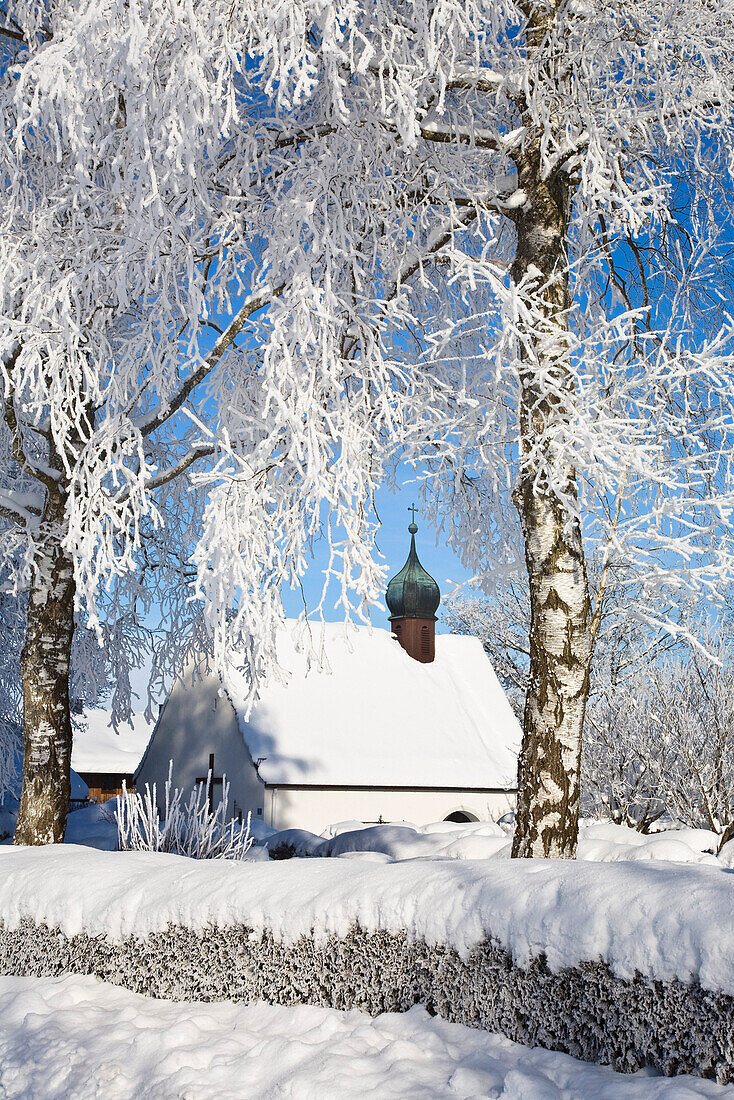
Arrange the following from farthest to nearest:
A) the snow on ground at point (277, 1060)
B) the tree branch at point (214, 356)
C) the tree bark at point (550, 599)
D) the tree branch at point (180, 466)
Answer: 1. the tree branch at point (180, 466)
2. the tree branch at point (214, 356)
3. the tree bark at point (550, 599)
4. the snow on ground at point (277, 1060)

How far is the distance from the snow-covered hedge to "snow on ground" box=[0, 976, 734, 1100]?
0.10m

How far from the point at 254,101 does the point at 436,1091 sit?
677 centimetres

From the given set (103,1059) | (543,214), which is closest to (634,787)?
(543,214)

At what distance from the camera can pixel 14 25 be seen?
9812 mm

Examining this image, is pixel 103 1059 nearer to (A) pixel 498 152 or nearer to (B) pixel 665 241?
(A) pixel 498 152


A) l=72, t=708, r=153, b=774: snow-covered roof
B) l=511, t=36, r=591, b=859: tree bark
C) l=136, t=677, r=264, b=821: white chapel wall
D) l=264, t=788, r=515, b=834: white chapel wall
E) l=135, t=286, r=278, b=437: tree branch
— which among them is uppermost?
l=135, t=286, r=278, b=437: tree branch

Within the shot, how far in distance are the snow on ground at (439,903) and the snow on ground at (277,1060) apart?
0.37 metres

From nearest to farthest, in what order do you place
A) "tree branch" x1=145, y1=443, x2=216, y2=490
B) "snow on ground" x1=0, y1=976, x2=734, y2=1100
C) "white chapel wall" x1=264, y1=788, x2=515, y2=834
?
"snow on ground" x1=0, y1=976, x2=734, y2=1100
"tree branch" x1=145, y1=443, x2=216, y2=490
"white chapel wall" x1=264, y1=788, x2=515, y2=834

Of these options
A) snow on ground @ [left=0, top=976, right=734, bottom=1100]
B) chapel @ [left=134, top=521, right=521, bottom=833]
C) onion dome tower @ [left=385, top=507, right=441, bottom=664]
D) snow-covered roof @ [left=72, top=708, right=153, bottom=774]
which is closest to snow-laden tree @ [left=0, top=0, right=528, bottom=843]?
snow on ground @ [left=0, top=976, right=734, bottom=1100]

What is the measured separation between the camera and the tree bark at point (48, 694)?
355 inches

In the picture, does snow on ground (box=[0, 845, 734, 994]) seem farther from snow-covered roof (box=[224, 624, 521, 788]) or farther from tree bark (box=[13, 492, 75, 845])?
snow-covered roof (box=[224, 624, 521, 788])

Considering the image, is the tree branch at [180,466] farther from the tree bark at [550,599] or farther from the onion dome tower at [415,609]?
the onion dome tower at [415,609]

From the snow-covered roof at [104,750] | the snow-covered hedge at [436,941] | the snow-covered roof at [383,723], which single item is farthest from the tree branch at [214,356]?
the snow-covered roof at [104,750]

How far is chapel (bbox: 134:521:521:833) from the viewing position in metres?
20.2
